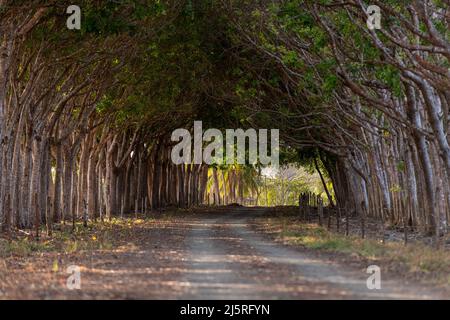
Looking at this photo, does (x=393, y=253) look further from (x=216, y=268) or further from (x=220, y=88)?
(x=220, y=88)

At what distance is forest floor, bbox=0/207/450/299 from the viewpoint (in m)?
12.6

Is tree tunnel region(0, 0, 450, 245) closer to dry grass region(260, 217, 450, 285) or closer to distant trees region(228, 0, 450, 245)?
distant trees region(228, 0, 450, 245)

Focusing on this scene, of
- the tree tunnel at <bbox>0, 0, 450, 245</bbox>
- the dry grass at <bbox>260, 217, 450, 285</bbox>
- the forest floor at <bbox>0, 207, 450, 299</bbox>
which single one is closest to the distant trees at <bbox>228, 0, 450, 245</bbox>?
the tree tunnel at <bbox>0, 0, 450, 245</bbox>

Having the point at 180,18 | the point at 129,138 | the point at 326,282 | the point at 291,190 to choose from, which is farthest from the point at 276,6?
the point at 291,190

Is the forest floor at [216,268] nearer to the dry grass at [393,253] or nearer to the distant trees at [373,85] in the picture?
the dry grass at [393,253]

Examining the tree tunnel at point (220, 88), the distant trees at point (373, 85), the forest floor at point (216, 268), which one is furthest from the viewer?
the tree tunnel at point (220, 88)

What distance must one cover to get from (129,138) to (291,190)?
165 feet

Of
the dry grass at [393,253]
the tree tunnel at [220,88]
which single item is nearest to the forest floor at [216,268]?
the dry grass at [393,253]

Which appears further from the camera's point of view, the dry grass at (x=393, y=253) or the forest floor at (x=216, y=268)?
the dry grass at (x=393, y=253)

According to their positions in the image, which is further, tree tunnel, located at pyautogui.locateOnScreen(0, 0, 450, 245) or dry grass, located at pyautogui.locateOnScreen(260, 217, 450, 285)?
tree tunnel, located at pyautogui.locateOnScreen(0, 0, 450, 245)

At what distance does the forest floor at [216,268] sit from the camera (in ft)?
41.5

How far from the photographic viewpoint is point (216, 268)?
1602 centimetres

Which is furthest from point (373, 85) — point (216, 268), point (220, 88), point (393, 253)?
point (220, 88)
